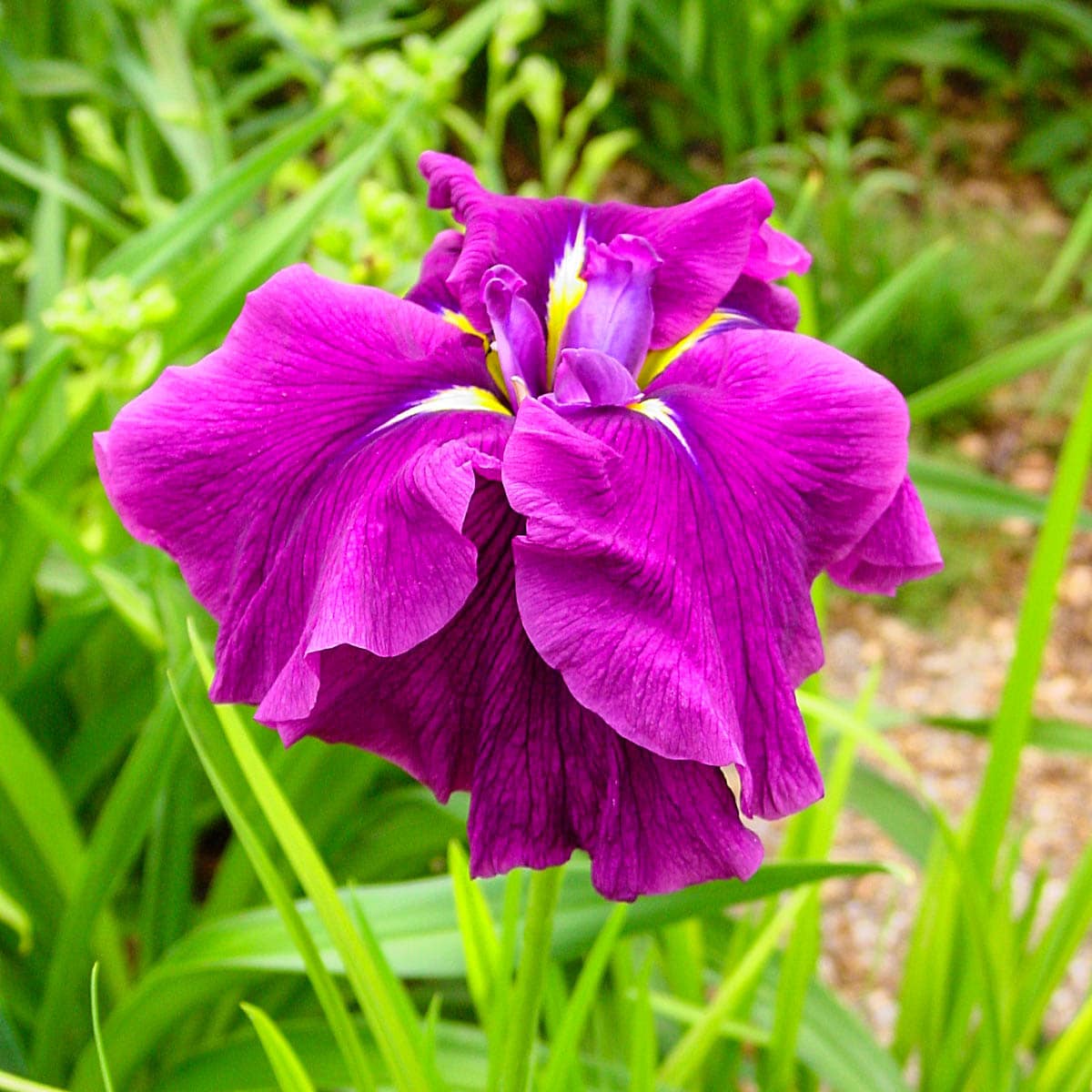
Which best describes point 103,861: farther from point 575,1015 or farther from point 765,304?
point 765,304

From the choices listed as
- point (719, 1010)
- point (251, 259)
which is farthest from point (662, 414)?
point (251, 259)

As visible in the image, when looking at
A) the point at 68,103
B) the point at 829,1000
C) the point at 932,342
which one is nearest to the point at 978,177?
the point at 932,342

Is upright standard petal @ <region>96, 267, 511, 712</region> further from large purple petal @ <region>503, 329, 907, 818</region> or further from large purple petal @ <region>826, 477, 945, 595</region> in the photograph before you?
large purple petal @ <region>826, 477, 945, 595</region>

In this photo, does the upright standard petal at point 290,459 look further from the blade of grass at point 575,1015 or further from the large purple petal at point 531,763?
the blade of grass at point 575,1015

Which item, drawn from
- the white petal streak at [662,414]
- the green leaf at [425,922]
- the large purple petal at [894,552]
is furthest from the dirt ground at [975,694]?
the white petal streak at [662,414]

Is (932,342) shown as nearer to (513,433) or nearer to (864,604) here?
(864,604)

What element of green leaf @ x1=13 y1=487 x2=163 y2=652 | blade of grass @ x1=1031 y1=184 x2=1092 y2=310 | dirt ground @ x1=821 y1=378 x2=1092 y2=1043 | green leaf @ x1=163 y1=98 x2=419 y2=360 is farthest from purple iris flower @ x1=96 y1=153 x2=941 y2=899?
dirt ground @ x1=821 y1=378 x2=1092 y2=1043
